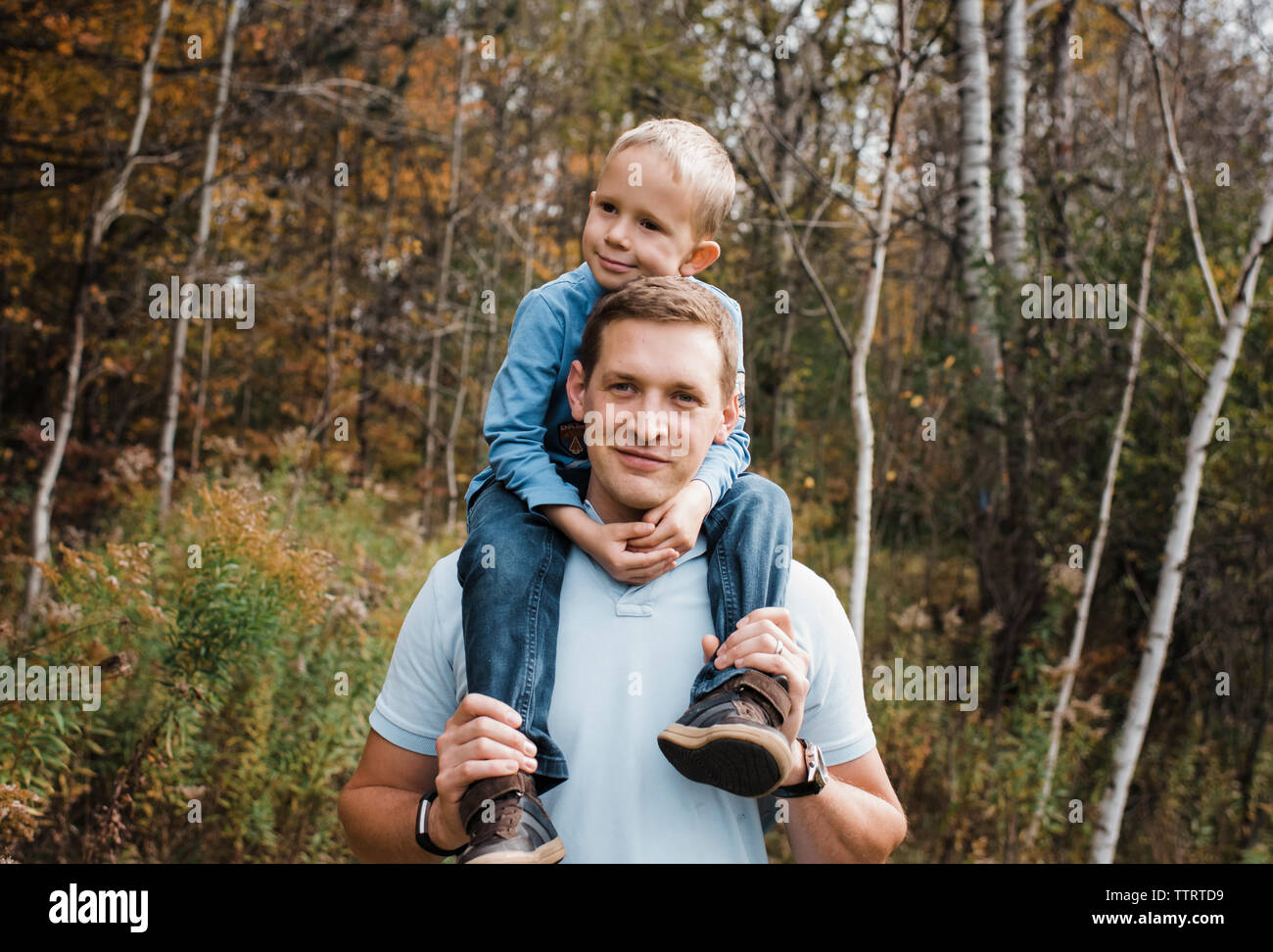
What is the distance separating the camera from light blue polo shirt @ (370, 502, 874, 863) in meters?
1.76

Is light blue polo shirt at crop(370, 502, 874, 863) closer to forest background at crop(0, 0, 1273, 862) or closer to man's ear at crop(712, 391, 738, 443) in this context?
man's ear at crop(712, 391, 738, 443)

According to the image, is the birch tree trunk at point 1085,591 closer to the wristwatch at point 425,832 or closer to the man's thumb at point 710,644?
the man's thumb at point 710,644

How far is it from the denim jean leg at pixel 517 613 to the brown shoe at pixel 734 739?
25 cm

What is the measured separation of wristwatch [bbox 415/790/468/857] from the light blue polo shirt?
14 cm

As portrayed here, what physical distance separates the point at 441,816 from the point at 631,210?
1437 mm

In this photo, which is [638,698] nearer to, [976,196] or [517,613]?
[517,613]

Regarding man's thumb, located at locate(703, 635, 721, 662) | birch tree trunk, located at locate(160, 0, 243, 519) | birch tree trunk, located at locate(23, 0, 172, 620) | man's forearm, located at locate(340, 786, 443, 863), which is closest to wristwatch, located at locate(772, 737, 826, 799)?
man's thumb, located at locate(703, 635, 721, 662)

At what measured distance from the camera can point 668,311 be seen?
1.90 metres

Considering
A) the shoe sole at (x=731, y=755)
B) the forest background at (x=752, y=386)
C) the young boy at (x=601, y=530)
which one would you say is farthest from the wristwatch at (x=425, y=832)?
the forest background at (x=752, y=386)

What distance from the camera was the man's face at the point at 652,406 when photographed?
6.16ft

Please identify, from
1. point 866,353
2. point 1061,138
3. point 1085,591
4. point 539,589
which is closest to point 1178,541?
point 1085,591
